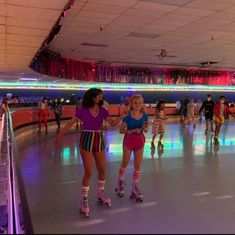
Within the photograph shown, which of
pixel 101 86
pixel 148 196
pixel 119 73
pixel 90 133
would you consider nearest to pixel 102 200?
pixel 148 196

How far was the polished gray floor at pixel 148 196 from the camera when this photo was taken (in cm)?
355

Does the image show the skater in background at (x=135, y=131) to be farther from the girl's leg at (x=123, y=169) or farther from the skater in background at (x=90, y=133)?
the skater in background at (x=90, y=133)

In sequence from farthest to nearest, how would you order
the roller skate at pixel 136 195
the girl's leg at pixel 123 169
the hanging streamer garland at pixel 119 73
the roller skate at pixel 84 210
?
A: 1. the hanging streamer garland at pixel 119 73
2. the girl's leg at pixel 123 169
3. the roller skate at pixel 136 195
4. the roller skate at pixel 84 210

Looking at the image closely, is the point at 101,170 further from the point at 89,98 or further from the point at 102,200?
the point at 89,98

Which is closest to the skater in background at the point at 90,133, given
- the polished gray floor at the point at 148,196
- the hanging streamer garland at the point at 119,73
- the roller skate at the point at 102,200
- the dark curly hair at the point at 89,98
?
the dark curly hair at the point at 89,98

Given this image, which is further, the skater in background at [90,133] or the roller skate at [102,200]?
the roller skate at [102,200]

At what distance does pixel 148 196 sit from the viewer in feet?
15.4

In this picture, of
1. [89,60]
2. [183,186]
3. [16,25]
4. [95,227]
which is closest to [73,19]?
[16,25]

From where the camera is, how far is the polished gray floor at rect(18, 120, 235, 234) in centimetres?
355

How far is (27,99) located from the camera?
21.2 metres

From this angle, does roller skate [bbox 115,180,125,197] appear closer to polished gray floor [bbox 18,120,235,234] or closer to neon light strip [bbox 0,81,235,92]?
polished gray floor [bbox 18,120,235,234]

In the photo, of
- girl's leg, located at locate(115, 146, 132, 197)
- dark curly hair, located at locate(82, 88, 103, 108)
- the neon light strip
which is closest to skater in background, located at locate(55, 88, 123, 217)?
dark curly hair, located at locate(82, 88, 103, 108)

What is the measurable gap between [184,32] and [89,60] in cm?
753

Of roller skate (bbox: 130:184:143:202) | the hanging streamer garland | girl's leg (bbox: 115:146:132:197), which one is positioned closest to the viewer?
roller skate (bbox: 130:184:143:202)
